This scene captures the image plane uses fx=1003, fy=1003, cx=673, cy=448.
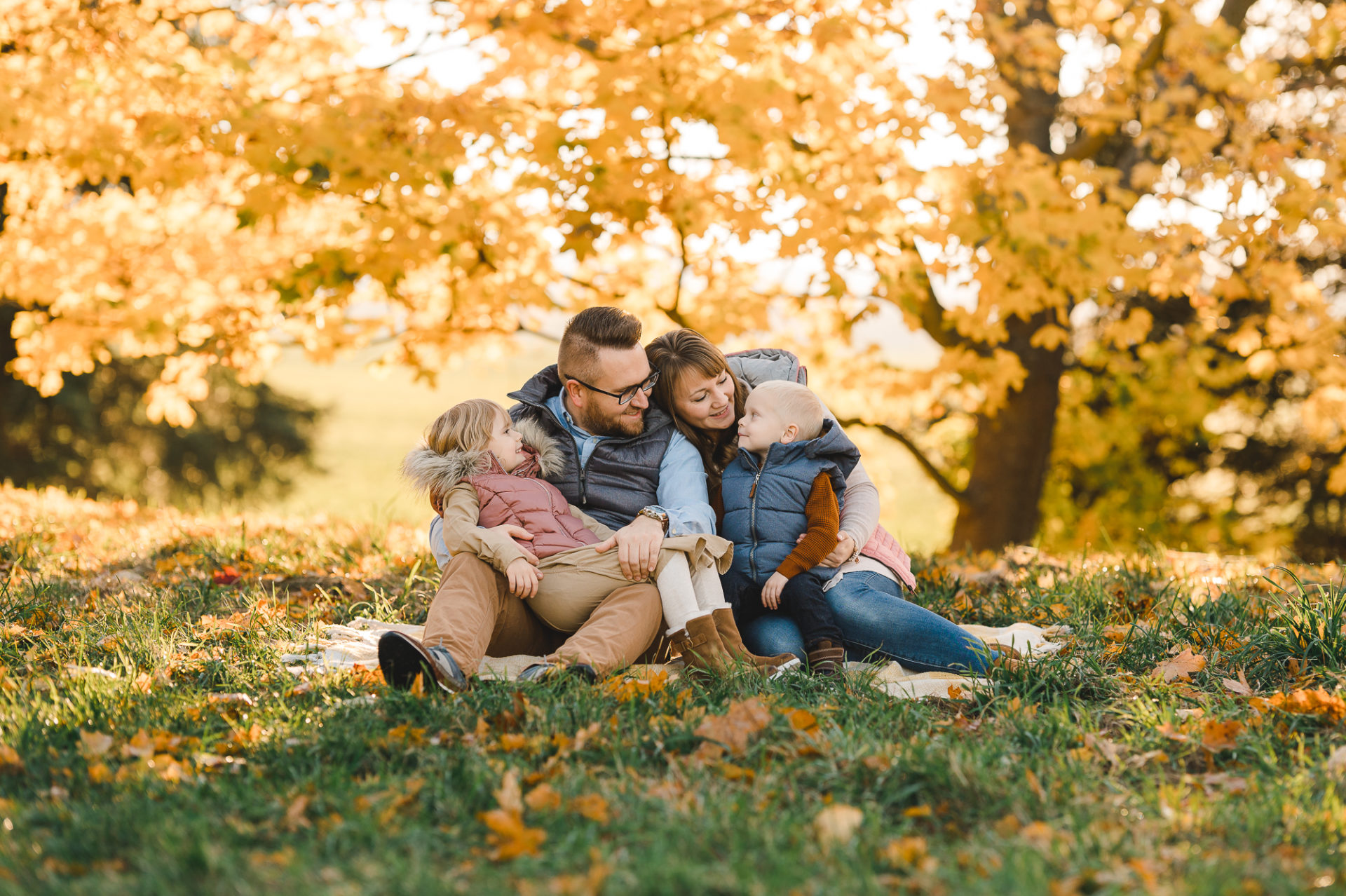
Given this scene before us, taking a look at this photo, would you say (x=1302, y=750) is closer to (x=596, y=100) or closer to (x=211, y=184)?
(x=596, y=100)

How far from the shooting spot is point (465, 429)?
11.5 feet

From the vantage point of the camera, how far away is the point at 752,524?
3.64 m

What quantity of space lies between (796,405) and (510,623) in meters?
1.29

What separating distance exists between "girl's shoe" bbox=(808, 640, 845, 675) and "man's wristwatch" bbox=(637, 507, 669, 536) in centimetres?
65

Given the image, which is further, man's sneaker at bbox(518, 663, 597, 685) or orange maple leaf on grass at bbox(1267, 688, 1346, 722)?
man's sneaker at bbox(518, 663, 597, 685)

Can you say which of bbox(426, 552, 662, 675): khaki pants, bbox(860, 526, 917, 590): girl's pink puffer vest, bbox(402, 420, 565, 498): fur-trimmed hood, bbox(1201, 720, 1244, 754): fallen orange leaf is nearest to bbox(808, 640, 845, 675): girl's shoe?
bbox(860, 526, 917, 590): girl's pink puffer vest

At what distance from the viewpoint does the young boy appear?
352cm

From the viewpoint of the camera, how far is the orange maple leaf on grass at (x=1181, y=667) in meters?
3.09

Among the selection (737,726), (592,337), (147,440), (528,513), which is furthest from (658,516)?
(147,440)

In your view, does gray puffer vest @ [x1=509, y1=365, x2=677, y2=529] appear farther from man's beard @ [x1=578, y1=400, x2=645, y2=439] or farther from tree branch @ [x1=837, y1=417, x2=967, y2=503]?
tree branch @ [x1=837, y1=417, x2=967, y2=503]

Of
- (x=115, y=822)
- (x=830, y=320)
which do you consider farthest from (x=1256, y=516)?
(x=115, y=822)

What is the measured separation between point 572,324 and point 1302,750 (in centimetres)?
259

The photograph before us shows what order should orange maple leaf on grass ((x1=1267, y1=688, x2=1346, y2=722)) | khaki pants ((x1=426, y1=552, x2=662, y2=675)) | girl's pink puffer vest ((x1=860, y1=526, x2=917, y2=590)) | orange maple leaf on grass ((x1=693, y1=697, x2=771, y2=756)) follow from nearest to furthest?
orange maple leaf on grass ((x1=693, y1=697, x2=771, y2=756)) → orange maple leaf on grass ((x1=1267, y1=688, x2=1346, y2=722)) → khaki pants ((x1=426, y1=552, x2=662, y2=675)) → girl's pink puffer vest ((x1=860, y1=526, x2=917, y2=590))

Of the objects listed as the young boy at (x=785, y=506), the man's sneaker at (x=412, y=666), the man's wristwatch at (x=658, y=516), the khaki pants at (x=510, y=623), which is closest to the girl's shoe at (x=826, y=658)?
the young boy at (x=785, y=506)
